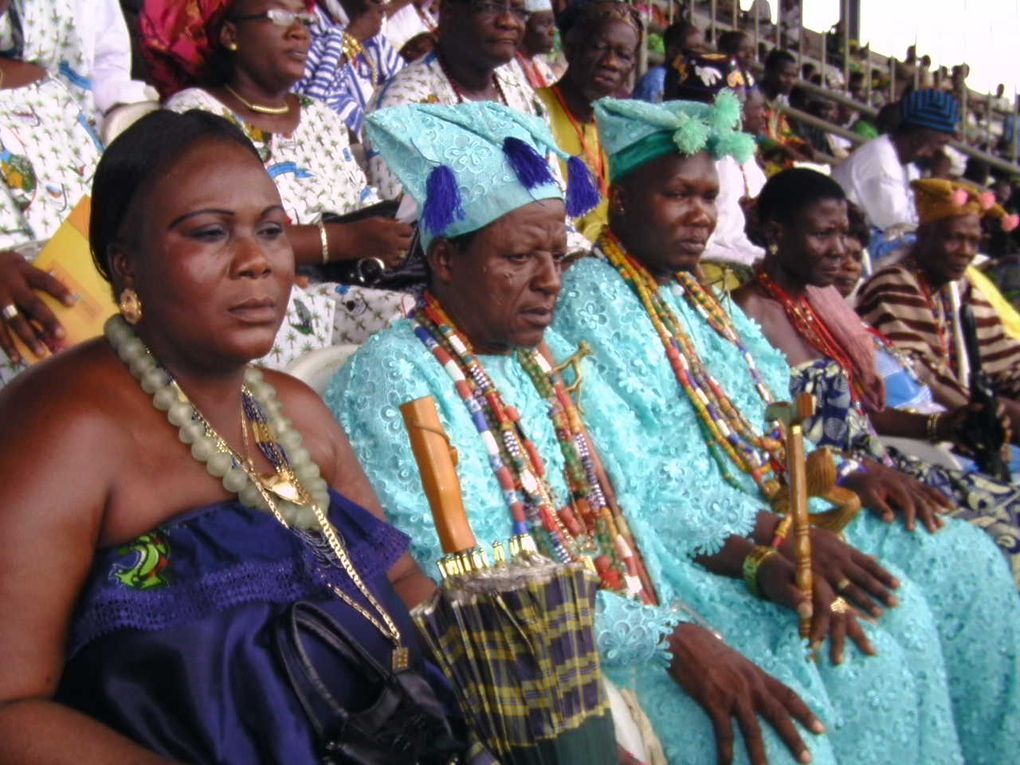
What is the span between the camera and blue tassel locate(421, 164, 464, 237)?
2.70 metres

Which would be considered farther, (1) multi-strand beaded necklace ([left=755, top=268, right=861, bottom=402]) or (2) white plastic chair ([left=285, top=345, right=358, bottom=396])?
A: (1) multi-strand beaded necklace ([left=755, top=268, right=861, bottom=402])

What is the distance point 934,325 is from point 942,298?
0.95 feet

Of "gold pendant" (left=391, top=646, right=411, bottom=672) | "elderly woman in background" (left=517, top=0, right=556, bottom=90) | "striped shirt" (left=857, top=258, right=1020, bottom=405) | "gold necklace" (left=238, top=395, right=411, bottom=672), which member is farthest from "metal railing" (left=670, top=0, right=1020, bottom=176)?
"gold pendant" (left=391, top=646, right=411, bottom=672)

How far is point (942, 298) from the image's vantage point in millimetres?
5898

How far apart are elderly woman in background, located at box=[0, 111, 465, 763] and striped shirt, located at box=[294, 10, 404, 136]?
330 centimetres

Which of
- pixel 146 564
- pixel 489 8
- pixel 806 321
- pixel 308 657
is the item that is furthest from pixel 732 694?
pixel 489 8

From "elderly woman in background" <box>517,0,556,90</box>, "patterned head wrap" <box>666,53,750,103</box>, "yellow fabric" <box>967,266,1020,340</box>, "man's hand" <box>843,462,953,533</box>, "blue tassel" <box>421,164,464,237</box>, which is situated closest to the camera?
"blue tassel" <box>421,164,464,237</box>

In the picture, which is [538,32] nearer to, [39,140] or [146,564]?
→ [39,140]

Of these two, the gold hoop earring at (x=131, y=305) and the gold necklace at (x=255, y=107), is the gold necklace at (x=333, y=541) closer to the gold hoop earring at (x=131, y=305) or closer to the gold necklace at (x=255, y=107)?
the gold hoop earring at (x=131, y=305)

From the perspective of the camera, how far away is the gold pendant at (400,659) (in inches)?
76.1

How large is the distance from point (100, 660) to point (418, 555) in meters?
0.92

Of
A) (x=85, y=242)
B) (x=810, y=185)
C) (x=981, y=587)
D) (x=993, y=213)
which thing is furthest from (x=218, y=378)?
(x=993, y=213)

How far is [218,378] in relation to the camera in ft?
6.64

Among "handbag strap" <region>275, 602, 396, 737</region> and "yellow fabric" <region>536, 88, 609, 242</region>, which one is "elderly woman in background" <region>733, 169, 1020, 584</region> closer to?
"yellow fabric" <region>536, 88, 609, 242</region>
